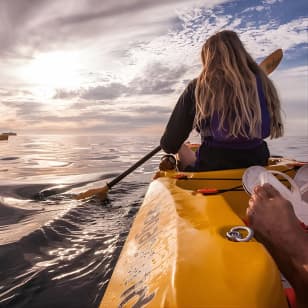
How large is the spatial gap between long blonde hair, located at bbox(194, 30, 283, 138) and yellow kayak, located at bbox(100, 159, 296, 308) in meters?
0.77

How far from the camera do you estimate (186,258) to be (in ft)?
3.88

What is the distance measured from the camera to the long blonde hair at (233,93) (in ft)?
8.52

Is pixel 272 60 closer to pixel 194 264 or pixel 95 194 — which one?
pixel 95 194

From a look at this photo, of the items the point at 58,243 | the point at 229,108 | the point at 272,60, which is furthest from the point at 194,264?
the point at 272,60

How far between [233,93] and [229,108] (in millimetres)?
127

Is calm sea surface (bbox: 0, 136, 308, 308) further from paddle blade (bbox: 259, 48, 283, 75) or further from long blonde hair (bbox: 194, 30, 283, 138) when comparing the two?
paddle blade (bbox: 259, 48, 283, 75)

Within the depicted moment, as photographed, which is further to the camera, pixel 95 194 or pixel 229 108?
pixel 95 194

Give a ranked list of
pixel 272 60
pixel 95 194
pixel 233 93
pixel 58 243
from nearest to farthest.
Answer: pixel 233 93 → pixel 58 243 → pixel 272 60 → pixel 95 194

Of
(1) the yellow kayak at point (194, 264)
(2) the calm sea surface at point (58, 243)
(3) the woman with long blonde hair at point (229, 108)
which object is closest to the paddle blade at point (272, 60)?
(3) the woman with long blonde hair at point (229, 108)

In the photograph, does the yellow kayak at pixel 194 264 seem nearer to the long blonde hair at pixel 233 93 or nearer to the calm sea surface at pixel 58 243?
the long blonde hair at pixel 233 93

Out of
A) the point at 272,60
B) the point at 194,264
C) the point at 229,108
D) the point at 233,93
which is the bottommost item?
the point at 194,264

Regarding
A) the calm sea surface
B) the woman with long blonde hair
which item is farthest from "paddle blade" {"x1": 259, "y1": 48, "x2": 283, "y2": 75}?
the calm sea surface

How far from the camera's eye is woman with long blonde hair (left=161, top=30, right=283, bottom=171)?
2611mm

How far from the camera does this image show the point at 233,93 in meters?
2.61
